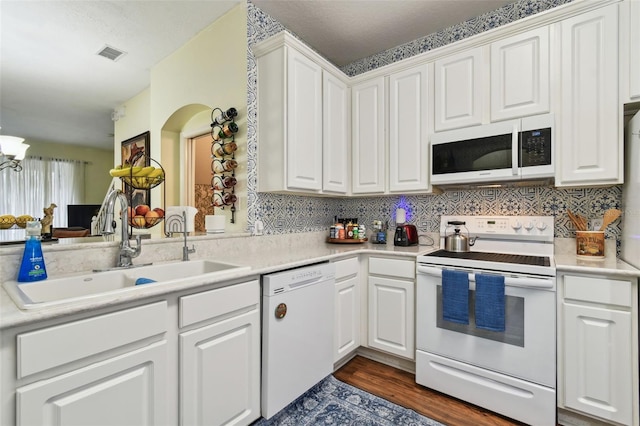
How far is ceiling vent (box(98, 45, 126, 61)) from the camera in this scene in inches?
101

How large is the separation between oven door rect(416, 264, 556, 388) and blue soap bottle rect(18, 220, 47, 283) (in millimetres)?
2029

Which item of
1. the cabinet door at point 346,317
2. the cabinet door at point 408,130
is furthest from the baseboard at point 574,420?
the cabinet door at point 408,130

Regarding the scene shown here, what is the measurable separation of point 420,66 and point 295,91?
1049 mm

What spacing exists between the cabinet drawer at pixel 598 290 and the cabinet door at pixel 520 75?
3.53ft

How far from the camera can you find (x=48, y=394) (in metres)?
0.89

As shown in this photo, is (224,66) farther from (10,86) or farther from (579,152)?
(579,152)

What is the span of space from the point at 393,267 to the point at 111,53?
3075 mm

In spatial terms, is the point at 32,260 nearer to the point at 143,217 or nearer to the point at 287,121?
the point at 143,217

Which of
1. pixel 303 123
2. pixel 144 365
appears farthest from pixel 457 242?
pixel 144 365

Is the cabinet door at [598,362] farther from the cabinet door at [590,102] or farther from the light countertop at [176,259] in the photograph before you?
the cabinet door at [590,102]

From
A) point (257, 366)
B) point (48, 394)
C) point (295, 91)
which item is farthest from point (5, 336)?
point (295, 91)

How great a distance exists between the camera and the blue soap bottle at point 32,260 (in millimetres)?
1201

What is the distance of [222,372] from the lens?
1373 mm

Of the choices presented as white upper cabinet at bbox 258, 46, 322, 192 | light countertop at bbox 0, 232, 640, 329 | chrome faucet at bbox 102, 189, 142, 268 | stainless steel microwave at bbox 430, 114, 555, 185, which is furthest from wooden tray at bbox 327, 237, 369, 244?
chrome faucet at bbox 102, 189, 142, 268
